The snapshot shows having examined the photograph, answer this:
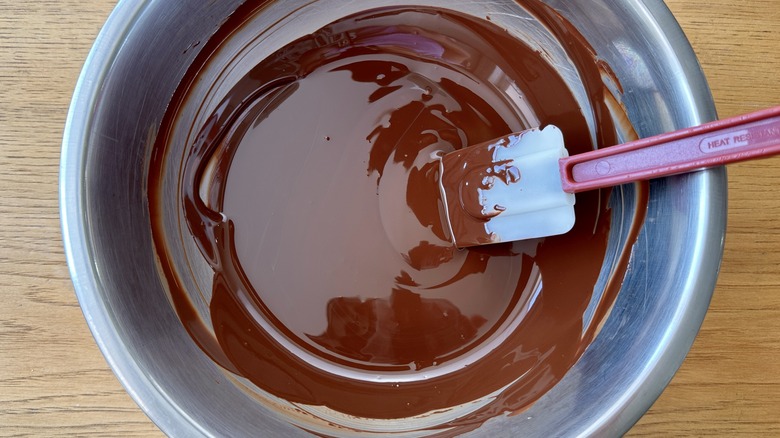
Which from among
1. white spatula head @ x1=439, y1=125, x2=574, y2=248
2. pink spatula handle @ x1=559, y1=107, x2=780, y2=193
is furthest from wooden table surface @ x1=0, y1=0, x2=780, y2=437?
pink spatula handle @ x1=559, y1=107, x2=780, y2=193

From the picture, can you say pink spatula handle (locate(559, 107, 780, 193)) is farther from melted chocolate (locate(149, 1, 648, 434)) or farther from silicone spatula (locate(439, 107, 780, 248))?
melted chocolate (locate(149, 1, 648, 434))

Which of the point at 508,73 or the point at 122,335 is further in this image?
the point at 508,73

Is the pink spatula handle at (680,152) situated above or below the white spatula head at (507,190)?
below

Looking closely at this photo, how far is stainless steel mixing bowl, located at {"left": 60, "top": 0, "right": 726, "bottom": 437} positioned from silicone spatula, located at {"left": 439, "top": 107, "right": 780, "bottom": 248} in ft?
0.31

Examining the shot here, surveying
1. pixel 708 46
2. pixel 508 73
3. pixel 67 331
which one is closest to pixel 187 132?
pixel 67 331

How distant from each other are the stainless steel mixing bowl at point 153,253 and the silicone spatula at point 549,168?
95 mm

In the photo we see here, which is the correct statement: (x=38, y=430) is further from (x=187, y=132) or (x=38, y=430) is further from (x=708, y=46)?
(x=708, y=46)

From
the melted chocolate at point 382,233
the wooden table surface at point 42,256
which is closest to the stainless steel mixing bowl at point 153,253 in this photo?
the melted chocolate at point 382,233

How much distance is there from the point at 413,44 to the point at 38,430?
876mm

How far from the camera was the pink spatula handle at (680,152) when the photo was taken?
59 cm

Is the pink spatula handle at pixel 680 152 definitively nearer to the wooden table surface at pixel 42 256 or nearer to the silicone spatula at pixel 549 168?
the silicone spatula at pixel 549 168

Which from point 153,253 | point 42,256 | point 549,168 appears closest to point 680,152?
point 549,168

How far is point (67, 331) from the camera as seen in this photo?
2.96ft

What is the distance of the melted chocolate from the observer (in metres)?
0.89
